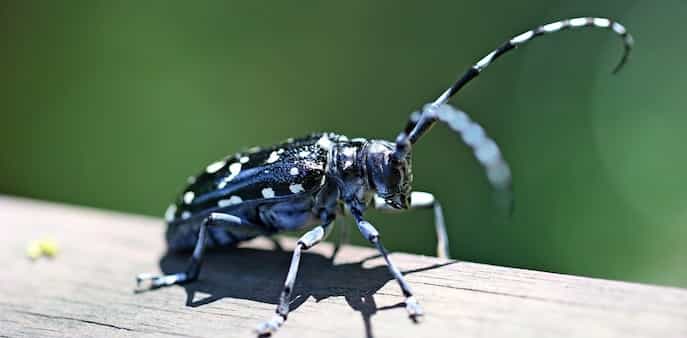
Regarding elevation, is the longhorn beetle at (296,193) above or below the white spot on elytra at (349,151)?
below

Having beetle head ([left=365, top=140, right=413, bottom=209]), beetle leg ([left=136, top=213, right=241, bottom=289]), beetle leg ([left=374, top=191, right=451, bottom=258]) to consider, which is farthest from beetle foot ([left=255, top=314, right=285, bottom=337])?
beetle leg ([left=374, top=191, right=451, bottom=258])

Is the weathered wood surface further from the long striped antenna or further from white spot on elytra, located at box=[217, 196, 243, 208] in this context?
the long striped antenna

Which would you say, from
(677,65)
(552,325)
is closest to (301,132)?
(677,65)

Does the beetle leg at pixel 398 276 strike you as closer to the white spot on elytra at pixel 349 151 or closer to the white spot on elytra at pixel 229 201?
the white spot on elytra at pixel 349 151

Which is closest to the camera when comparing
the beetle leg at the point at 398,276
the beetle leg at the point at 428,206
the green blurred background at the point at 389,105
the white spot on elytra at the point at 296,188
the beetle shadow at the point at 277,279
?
the beetle leg at the point at 398,276

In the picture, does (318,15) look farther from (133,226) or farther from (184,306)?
(184,306)

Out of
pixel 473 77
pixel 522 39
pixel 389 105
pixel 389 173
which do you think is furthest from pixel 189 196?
pixel 389 105

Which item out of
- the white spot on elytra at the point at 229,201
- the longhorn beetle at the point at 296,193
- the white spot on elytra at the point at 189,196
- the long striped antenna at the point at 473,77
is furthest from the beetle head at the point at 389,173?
the white spot on elytra at the point at 189,196
